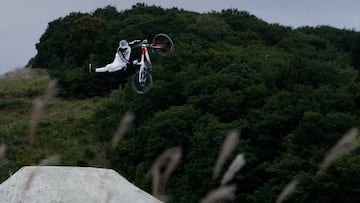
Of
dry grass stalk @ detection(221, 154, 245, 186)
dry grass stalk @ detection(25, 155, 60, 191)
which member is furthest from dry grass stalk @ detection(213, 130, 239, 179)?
dry grass stalk @ detection(25, 155, 60, 191)

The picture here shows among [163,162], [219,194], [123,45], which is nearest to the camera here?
[219,194]

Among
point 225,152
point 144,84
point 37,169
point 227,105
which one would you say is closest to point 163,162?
point 225,152

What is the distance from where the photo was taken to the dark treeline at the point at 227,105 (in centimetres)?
2847

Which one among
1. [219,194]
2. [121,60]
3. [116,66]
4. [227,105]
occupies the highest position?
[219,194]

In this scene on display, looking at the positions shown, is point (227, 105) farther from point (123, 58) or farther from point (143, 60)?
point (123, 58)

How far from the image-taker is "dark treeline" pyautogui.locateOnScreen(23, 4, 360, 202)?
28469mm

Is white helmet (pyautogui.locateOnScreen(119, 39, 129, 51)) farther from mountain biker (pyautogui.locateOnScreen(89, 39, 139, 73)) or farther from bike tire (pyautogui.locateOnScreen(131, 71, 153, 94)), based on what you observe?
bike tire (pyautogui.locateOnScreen(131, 71, 153, 94))

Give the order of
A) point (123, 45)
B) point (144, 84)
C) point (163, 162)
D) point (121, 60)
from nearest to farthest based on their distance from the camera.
→ 1. point (163, 162)
2. point (123, 45)
3. point (121, 60)
4. point (144, 84)

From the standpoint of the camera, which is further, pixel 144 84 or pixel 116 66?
pixel 144 84

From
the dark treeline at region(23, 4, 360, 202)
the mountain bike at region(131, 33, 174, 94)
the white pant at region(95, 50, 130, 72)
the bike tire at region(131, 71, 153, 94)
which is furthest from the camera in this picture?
the dark treeline at region(23, 4, 360, 202)

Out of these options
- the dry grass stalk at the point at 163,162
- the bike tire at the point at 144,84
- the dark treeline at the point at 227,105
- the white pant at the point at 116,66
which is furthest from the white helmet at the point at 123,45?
the dry grass stalk at the point at 163,162

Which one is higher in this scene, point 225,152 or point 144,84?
point 225,152

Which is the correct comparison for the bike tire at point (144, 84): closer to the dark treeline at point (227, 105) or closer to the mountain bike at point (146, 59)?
the mountain bike at point (146, 59)

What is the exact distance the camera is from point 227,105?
34531mm
